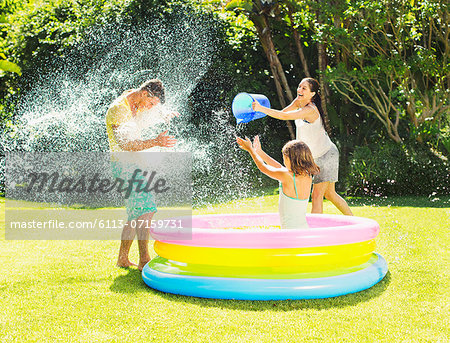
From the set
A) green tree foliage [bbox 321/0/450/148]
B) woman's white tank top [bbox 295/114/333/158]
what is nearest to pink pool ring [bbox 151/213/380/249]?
woman's white tank top [bbox 295/114/333/158]

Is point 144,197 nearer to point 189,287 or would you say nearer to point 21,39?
point 189,287

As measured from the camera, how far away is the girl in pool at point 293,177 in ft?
12.5

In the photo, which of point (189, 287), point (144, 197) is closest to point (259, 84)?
point (144, 197)

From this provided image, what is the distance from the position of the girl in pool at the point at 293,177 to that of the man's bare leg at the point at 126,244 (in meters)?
1.32

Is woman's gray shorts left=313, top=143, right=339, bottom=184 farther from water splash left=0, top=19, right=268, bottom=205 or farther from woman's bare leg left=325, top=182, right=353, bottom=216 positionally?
water splash left=0, top=19, right=268, bottom=205

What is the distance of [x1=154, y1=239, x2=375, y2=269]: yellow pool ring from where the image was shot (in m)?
3.45

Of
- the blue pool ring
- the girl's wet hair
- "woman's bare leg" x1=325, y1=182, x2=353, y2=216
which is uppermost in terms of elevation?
the girl's wet hair

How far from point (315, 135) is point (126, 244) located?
6.80ft

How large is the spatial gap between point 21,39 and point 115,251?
1084 centimetres

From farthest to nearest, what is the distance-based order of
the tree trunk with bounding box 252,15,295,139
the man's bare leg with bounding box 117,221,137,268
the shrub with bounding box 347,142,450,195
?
the tree trunk with bounding box 252,15,295,139 < the shrub with bounding box 347,142,450,195 < the man's bare leg with bounding box 117,221,137,268

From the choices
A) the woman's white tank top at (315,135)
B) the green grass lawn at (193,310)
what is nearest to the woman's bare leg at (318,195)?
the woman's white tank top at (315,135)

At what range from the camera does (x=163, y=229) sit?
3814 mm

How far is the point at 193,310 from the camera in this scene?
3248 mm

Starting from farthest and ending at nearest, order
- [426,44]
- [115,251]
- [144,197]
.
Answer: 1. [426,44]
2. [115,251]
3. [144,197]
